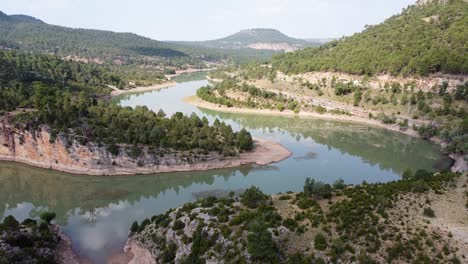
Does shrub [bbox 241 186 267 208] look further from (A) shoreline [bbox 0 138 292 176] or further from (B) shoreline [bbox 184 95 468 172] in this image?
(B) shoreline [bbox 184 95 468 172]

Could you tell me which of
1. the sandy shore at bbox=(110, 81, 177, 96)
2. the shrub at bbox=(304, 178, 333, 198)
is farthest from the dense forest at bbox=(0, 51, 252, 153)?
the sandy shore at bbox=(110, 81, 177, 96)

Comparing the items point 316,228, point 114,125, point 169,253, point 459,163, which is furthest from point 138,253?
point 459,163

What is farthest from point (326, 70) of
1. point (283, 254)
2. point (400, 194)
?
point (283, 254)

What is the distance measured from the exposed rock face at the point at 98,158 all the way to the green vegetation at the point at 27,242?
21756 mm

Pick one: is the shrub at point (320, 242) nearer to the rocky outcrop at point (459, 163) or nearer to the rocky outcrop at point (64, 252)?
the rocky outcrop at point (64, 252)

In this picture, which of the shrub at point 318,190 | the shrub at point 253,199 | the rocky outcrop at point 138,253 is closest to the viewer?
the rocky outcrop at point 138,253

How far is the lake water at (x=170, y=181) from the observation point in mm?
44344

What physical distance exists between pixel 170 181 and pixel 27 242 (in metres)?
25.4

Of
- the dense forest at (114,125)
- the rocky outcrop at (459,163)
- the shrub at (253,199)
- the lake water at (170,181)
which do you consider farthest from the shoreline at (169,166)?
the rocky outcrop at (459,163)

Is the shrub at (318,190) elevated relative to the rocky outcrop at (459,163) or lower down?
elevated

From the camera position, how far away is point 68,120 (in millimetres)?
62469

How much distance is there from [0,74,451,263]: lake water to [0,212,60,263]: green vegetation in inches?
144

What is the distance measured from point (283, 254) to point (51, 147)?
158ft

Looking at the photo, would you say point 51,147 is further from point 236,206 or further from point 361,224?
point 361,224
